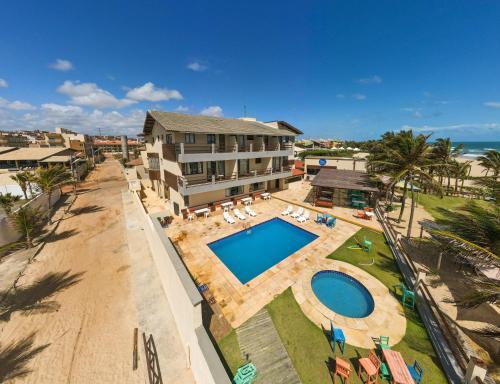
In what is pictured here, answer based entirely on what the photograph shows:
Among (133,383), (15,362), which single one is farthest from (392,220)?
(15,362)

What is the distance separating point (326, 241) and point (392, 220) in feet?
32.7

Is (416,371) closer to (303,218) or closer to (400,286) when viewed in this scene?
(400,286)

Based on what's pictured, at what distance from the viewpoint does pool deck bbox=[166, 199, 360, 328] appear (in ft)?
35.7

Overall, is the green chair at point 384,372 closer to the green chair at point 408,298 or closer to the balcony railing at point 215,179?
the green chair at point 408,298

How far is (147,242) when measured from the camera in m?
17.8

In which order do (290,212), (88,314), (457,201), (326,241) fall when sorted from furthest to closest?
(457,201) → (290,212) → (326,241) → (88,314)

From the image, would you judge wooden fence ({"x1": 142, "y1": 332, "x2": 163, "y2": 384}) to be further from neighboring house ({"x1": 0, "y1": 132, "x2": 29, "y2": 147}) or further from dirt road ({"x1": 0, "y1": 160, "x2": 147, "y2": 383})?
neighboring house ({"x1": 0, "y1": 132, "x2": 29, "y2": 147})

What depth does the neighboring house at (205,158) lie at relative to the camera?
20688mm

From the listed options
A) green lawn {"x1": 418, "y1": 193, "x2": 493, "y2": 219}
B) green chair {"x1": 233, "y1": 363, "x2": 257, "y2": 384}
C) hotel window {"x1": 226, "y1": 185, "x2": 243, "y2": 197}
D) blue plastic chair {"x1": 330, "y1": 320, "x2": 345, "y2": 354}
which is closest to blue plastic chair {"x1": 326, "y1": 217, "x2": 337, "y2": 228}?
blue plastic chair {"x1": 330, "y1": 320, "x2": 345, "y2": 354}

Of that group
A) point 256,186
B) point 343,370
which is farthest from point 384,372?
point 256,186

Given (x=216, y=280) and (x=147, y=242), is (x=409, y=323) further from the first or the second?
(x=147, y=242)

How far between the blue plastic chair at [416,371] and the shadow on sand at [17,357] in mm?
15794

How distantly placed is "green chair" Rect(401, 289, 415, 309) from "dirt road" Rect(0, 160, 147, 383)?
13.5 meters

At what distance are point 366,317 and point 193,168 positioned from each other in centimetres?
2004
